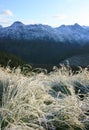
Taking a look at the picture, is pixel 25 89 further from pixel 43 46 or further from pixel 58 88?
pixel 43 46

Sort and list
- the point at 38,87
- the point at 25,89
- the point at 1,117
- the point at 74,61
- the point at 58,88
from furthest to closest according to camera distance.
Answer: the point at 74,61 < the point at 58,88 < the point at 38,87 < the point at 25,89 < the point at 1,117

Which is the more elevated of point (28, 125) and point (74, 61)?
point (74, 61)

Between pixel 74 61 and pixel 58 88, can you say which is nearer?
pixel 58 88

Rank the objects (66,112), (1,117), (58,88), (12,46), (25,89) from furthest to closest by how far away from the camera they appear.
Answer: (12,46), (58,88), (25,89), (66,112), (1,117)

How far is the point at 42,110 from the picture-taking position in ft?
18.7

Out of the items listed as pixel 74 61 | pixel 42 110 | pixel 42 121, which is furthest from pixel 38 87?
pixel 74 61

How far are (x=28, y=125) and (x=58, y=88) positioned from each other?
3140 millimetres

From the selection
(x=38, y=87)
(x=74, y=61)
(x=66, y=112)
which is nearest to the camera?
(x=66, y=112)

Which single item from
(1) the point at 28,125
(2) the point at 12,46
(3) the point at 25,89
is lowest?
(1) the point at 28,125

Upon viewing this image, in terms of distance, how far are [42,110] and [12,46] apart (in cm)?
17989

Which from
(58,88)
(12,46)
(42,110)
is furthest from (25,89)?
(12,46)

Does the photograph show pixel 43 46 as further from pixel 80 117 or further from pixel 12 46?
pixel 80 117

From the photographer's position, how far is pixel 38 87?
262 inches

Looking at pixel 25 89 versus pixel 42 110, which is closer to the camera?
pixel 42 110
